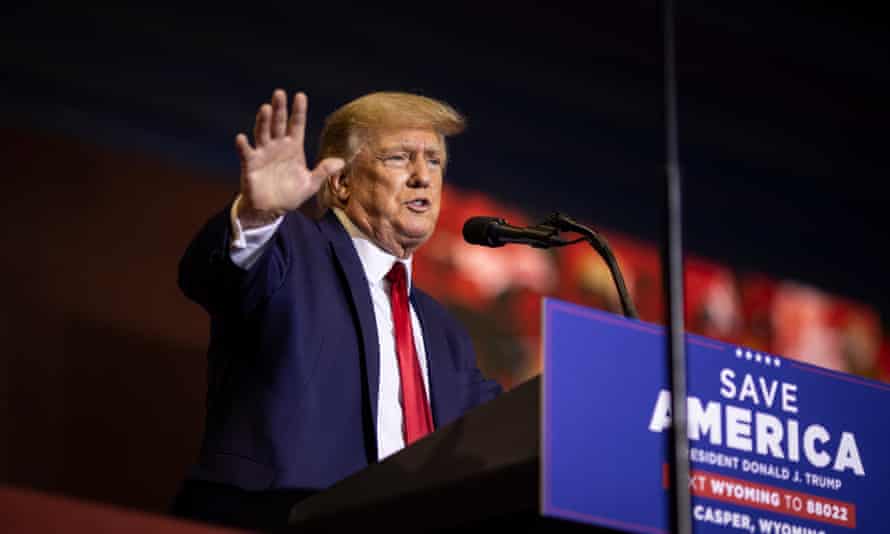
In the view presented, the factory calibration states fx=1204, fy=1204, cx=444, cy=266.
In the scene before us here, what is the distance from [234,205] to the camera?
1.66 meters

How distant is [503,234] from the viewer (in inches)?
68.3

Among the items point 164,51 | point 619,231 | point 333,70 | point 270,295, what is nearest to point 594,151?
point 619,231

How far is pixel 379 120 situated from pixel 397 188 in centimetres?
14

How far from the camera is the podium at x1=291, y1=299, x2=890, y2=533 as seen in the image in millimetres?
1163

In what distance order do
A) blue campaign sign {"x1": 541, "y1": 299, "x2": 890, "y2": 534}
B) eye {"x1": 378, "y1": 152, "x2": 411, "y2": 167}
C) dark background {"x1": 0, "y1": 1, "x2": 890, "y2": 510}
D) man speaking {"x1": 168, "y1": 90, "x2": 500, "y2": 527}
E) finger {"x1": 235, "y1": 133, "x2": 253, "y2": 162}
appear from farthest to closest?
1. dark background {"x1": 0, "y1": 1, "x2": 890, "y2": 510}
2. eye {"x1": 378, "y1": 152, "x2": 411, "y2": 167}
3. man speaking {"x1": 168, "y1": 90, "x2": 500, "y2": 527}
4. finger {"x1": 235, "y1": 133, "x2": 253, "y2": 162}
5. blue campaign sign {"x1": 541, "y1": 299, "x2": 890, "y2": 534}

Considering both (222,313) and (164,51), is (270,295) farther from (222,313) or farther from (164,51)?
(164,51)

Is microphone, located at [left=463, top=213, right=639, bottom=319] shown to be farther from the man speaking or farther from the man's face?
the man's face

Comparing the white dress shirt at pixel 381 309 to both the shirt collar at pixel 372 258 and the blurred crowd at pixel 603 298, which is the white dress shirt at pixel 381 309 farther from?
the blurred crowd at pixel 603 298

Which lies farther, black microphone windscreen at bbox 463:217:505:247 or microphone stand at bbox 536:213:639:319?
black microphone windscreen at bbox 463:217:505:247

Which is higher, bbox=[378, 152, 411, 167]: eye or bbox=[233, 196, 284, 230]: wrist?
bbox=[378, 152, 411, 167]: eye

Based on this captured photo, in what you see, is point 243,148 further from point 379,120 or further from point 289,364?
point 379,120

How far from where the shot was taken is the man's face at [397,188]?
2148 mm

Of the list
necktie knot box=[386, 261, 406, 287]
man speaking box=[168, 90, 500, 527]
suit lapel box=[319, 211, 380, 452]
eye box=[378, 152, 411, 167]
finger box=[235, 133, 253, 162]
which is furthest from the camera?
eye box=[378, 152, 411, 167]

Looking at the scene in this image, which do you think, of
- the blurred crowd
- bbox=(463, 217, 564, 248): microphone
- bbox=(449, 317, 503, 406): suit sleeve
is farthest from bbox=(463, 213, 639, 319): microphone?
the blurred crowd
